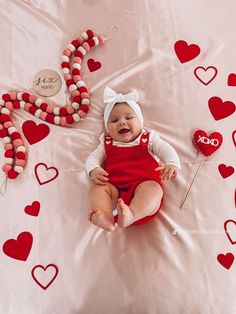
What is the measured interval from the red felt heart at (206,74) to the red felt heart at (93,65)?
324mm

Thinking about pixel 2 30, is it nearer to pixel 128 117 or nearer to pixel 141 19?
pixel 141 19

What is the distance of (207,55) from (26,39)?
626mm

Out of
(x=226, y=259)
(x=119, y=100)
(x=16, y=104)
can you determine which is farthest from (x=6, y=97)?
(x=226, y=259)

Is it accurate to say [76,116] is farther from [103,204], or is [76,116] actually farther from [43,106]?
[103,204]

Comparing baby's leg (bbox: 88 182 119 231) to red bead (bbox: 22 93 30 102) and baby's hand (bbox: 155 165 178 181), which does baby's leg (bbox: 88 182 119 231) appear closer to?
baby's hand (bbox: 155 165 178 181)

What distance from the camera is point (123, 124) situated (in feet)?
4.00

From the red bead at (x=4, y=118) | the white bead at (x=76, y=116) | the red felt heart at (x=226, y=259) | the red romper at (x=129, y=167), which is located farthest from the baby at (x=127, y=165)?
the red bead at (x=4, y=118)

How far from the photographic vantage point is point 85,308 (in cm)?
107

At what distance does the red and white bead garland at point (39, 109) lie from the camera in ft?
4.24

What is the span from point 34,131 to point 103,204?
0.38 meters

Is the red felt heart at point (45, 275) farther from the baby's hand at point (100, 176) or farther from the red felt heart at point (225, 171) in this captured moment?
the red felt heart at point (225, 171)

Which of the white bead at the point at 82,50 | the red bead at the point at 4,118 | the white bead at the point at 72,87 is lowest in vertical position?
the red bead at the point at 4,118

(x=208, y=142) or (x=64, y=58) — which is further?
(x=64, y=58)

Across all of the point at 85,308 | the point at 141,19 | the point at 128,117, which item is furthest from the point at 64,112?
the point at 85,308
